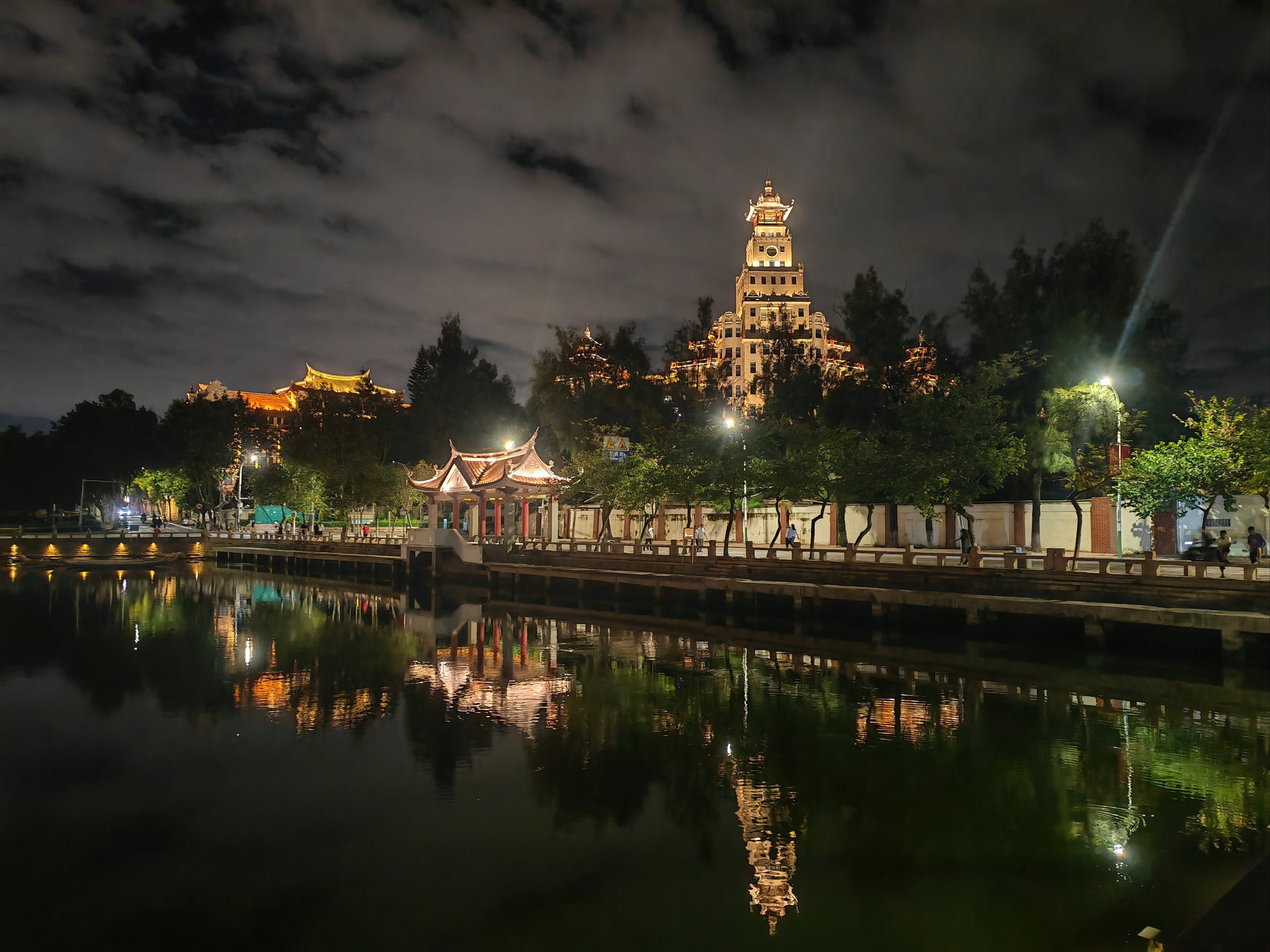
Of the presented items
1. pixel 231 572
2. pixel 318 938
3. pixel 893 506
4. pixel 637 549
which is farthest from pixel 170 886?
pixel 231 572

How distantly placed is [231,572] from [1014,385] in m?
51.7

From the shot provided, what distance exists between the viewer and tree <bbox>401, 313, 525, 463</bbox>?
7975cm

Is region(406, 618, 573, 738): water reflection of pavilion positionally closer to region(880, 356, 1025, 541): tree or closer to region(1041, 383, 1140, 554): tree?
region(880, 356, 1025, 541): tree

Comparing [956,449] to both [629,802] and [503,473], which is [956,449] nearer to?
[503,473]

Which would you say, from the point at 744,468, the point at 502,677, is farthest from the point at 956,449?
the point at 502,677

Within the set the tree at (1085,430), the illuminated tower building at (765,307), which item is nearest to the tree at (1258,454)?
the tree at (1085,430)

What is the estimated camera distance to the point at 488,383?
85.6 metres

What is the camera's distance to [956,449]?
32781 millimetres

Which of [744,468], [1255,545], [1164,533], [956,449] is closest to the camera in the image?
[1255,545]

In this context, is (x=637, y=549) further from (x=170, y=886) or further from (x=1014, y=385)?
(x=170, y=886)

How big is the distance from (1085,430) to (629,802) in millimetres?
29925

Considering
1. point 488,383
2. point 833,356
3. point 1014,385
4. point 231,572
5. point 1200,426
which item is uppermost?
point 833,356

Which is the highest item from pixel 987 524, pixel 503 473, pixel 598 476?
pixel 503 473

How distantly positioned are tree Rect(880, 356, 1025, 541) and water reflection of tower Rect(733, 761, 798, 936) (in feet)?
68.3
